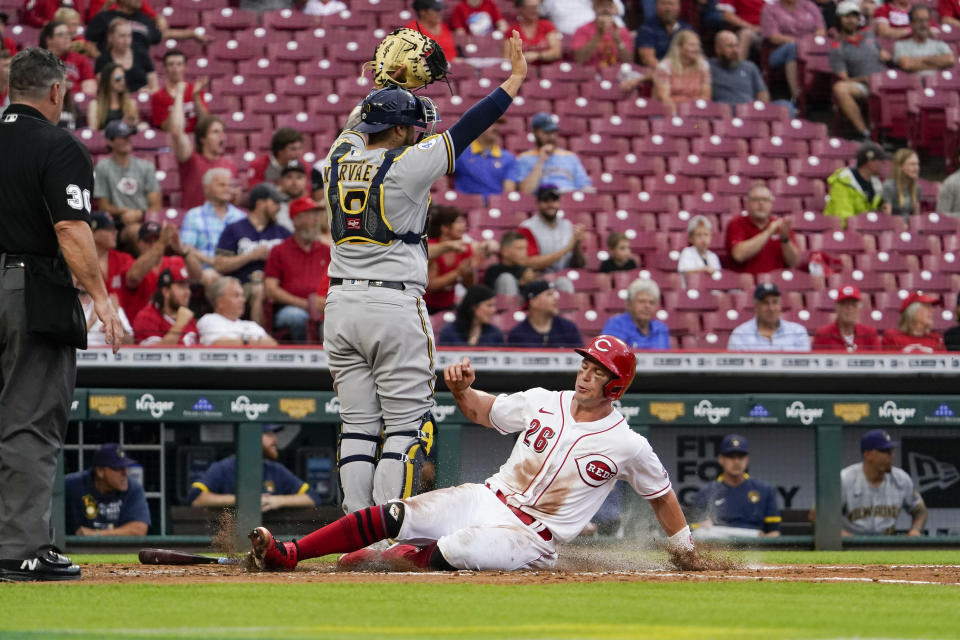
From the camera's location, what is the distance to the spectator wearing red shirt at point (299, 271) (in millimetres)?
10469

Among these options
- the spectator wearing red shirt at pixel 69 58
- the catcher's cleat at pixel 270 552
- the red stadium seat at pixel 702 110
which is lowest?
the catcher's cleat at pixel 270 552

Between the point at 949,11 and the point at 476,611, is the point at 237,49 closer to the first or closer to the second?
the point at 949,11

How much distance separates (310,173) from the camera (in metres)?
12.6

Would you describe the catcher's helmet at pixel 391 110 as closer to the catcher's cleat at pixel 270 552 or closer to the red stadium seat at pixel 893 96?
the catcher's cleat at pixel 270 552

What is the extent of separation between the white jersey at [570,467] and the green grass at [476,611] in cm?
68

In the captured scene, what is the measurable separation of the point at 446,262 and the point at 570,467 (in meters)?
4.74

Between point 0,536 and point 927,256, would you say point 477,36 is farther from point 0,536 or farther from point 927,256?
point 0,536

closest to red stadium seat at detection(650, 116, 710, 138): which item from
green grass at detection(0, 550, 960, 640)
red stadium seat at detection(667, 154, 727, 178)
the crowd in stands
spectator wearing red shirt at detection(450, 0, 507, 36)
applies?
the crowd in stands

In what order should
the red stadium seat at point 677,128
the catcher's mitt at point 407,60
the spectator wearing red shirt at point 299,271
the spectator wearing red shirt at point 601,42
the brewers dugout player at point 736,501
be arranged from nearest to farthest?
the catcher's mitt at point 407,60 → the brewers dugout player at point 736,501 → the spectator wearing red shirt at point 299,271 → the red stadium seat at point 677,128 → the spectator wearing red shirt at point 601,42

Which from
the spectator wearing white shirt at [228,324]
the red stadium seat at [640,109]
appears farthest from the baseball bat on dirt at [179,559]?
the red stadium seat at [640,109]

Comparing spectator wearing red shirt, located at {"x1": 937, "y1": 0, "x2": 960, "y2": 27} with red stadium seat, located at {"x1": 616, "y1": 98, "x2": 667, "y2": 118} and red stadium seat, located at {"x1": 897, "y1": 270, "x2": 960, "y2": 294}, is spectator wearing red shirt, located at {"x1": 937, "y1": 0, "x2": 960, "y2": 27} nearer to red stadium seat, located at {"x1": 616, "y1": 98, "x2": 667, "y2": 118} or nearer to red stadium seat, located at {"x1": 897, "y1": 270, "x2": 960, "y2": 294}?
red stadium seat, located at {"x1": 616, "y1": 98, "x2": 667, "y2": 118}

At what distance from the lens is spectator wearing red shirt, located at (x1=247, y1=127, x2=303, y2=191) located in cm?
1234

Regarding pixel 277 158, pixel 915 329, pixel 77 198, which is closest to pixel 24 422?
pixel 77 198

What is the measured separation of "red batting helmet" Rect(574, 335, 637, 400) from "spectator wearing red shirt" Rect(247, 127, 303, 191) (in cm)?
619
